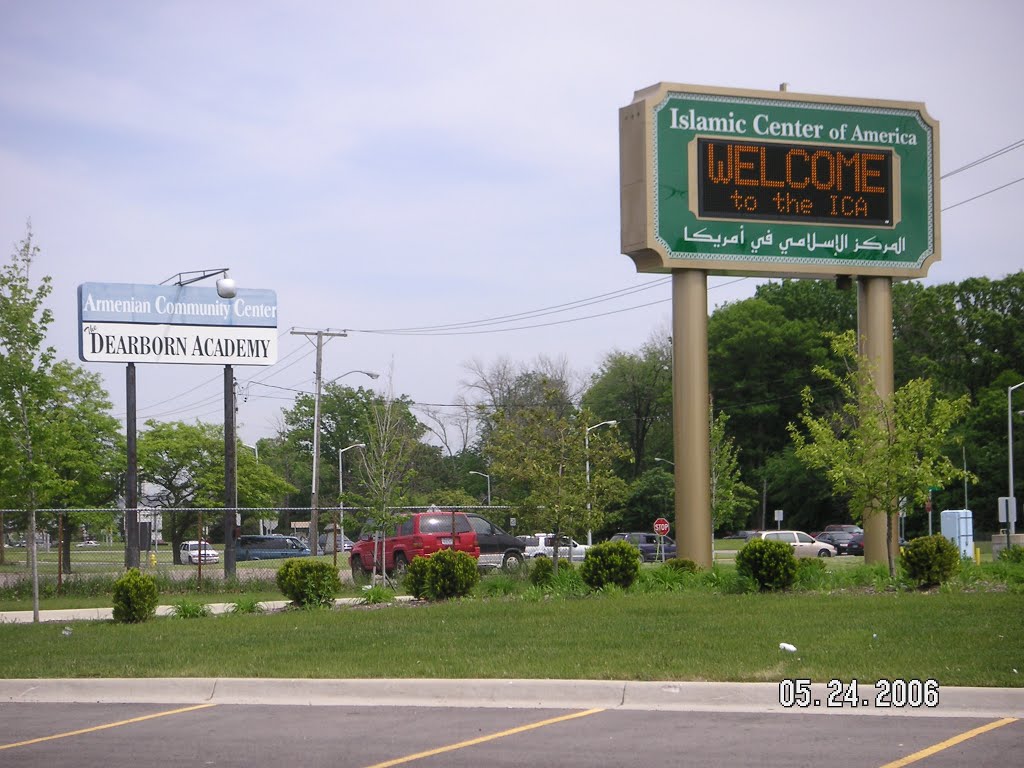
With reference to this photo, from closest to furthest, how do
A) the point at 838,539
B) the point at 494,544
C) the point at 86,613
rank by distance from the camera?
the point at 86,613
the point at 494,544
the point at 838,539

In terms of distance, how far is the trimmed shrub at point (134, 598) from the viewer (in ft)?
57.0

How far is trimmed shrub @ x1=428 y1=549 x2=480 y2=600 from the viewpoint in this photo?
18.8m

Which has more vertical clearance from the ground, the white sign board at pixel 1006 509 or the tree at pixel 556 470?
the tree at pixel 556 470

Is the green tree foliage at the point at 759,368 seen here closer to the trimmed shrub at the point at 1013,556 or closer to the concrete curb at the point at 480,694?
the trimmed shrub at the point at 1013,556

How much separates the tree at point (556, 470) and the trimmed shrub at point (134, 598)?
904 centimetres

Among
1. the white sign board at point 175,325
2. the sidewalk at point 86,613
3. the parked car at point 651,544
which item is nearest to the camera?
the sidewalk at point 86,613

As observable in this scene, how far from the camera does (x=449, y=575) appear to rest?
18750 mm

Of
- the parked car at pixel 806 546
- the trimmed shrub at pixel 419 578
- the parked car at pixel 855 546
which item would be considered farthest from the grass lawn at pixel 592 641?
the parked car at pixel 855 546

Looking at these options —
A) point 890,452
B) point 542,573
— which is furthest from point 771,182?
point 542,573

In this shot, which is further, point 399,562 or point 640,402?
point 640,402

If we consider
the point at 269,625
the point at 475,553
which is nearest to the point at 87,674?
the point at 269,625

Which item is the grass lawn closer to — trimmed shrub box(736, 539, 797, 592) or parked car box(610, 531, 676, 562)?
trimmed shrub box(736, 539, 797, 592)

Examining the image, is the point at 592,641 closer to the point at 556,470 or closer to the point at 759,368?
the point at 556,470

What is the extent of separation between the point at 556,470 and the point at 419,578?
6774 millimetres
